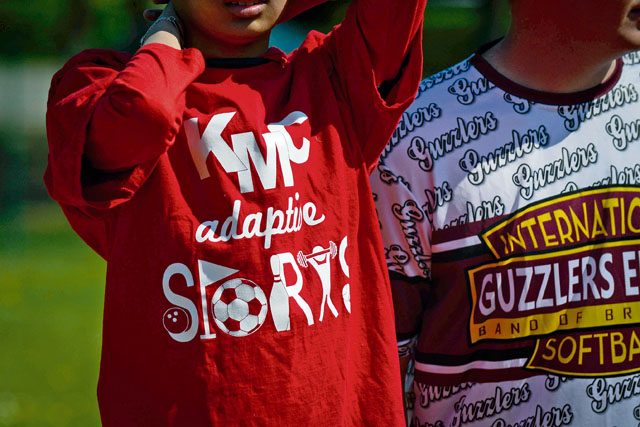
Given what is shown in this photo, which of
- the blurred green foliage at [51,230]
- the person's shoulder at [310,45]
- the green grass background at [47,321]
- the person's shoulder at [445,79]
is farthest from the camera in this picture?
the blurred green foliage at [51,230]

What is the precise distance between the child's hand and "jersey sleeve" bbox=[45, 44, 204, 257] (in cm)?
4

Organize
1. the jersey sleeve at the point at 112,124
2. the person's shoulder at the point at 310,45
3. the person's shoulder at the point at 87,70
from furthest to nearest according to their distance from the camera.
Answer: the person's shoulder at the point at 310,45
the person's shoulder at the point at 87,70
the jersey sleeve at the point at 112,124

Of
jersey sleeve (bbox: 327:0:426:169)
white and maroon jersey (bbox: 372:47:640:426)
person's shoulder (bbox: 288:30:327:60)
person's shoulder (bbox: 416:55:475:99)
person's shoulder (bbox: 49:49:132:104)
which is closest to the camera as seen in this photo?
Result: person's shoulder (bbox: 49:49:132:104)

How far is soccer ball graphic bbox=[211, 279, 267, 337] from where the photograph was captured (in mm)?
1803

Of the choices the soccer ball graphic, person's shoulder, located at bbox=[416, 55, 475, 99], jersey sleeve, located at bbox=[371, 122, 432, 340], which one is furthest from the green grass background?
the soccer ball graphic

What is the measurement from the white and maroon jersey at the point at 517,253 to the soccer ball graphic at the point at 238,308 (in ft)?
1.68

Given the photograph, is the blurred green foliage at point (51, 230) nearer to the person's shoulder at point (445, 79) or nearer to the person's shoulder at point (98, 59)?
Result: the person's shoulder at point (445, 79)

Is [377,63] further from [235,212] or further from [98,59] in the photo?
[98,59]

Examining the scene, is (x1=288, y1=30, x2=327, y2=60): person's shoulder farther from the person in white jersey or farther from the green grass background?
the green grass background

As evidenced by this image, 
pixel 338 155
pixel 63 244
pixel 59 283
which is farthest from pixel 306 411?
pixel 63 244

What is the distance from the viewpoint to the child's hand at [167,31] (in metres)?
1.86

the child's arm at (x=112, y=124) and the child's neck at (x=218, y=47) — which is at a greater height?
the child's neck at (x=218, y=47)

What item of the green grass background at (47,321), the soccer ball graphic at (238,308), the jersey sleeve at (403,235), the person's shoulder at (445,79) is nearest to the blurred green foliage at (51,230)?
the green grass background at (47,321)

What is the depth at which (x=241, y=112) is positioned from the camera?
1.88m
